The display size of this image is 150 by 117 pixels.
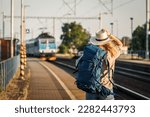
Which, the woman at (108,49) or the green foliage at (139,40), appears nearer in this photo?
the woman at (108,49)

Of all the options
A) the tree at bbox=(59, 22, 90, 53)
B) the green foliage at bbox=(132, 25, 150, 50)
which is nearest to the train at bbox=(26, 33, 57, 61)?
the tree at bbox=(59, 22, 90, 53)

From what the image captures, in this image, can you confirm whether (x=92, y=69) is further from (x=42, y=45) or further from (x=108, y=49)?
(x=42, y=45)

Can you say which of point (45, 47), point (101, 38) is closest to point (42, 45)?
point (45, 47)

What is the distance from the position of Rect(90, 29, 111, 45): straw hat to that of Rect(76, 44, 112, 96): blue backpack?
0.13 meters

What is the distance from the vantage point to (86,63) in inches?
255

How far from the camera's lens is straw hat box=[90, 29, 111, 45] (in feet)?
21.6

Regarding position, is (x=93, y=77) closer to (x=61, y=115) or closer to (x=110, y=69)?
(x=110, y=69)

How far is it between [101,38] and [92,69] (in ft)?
1.51

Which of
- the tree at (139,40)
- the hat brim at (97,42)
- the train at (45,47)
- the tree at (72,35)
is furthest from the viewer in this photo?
the tree at (72,35)

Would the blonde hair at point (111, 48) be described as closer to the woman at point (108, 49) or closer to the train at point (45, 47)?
the woman at point (108, 49)

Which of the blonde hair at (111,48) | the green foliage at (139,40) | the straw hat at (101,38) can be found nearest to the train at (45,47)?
the green foliage at (139,40)

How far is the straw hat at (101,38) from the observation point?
6.58 m

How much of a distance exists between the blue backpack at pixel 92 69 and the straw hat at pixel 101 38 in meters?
0.13

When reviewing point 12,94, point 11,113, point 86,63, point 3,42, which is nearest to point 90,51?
point 86,63
